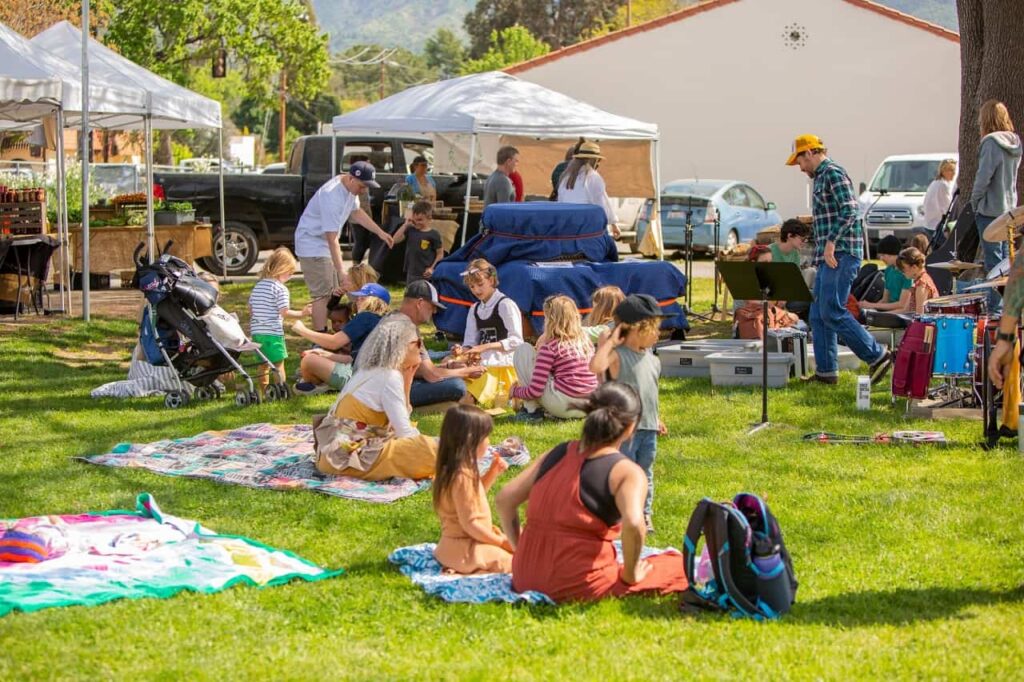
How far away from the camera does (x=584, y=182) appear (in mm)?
14844

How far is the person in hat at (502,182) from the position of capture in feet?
51.2

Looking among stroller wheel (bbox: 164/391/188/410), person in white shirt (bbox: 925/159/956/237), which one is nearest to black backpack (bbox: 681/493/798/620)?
stroller wheel (bbox: 164/391/188/410)

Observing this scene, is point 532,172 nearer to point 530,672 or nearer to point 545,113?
point 545,113

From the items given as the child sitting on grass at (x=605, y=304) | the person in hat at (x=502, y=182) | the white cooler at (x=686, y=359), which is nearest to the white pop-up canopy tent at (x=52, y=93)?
the person in hat at (x=502, y=182)

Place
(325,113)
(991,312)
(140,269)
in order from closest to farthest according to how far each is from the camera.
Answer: (991,312), (140,269), (325,113)

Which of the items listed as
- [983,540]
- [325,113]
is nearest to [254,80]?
[325,113]

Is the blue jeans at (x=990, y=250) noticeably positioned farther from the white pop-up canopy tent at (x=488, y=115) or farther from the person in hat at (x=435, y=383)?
the white pop-up canopy tent at (x=488, y=115)

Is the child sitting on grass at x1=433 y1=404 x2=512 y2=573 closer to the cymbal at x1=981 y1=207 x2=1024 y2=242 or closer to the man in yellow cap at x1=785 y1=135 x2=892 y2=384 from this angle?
the cymbal at x1=981 y1=207 x2=1024 y2=242

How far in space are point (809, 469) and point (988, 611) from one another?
2.71 metres

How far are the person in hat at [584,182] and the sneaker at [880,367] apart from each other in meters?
4.09

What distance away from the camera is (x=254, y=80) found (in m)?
44.6

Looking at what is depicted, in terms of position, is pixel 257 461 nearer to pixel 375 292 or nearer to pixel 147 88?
pixel 375 292

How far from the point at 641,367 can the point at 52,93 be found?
9.53 meters

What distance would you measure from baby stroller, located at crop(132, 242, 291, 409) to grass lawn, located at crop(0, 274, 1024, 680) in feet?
1.65
